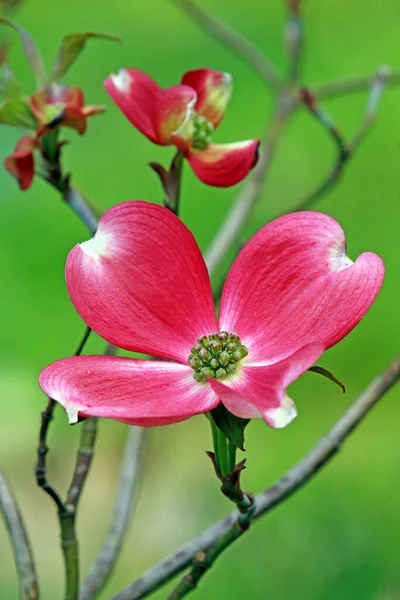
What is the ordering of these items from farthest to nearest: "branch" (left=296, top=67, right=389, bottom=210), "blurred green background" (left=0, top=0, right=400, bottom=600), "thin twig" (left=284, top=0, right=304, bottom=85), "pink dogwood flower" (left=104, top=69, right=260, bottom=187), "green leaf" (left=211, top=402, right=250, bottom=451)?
1. "blurred green background" (left=0, top=0, right=400, bottom=600)
2. "thin twig" (left=284, top=0, right=304, bottom=85)
3. "branch" (left=296, top=67, right=389, bottom=210)
4. "pink dogwood flower" (left=104, top=69, right=260, bottom=187)
5. "green leaf" (left=211, top=402, right=250, bottom=451)

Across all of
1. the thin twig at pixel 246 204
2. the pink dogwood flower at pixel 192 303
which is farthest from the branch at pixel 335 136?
the pink dogwood flower at pixel 192 303

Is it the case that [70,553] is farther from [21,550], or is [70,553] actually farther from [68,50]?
[68,50]

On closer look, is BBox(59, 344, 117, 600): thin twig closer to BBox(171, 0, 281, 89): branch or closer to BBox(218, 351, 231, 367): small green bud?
BBox(218, 351, 231, 367): small green bud

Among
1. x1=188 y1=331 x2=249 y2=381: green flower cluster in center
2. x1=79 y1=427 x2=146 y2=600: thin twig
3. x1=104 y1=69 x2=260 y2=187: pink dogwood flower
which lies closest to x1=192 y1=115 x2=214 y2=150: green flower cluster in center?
x1=104 y1=69 x2=260 y2=187: pink dogwood flower

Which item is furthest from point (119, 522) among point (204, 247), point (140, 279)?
point (204, 247)

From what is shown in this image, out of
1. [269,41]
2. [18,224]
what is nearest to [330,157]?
[269,41]

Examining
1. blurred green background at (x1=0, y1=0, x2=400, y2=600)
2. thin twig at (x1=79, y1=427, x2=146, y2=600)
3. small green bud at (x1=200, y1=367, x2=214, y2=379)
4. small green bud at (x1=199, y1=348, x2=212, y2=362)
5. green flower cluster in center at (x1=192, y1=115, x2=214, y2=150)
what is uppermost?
green flower cluster in center at (x1=192, y1=115, x2=214, y2=150)

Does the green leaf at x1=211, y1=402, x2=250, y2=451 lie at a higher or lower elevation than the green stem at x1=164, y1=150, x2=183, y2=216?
lower

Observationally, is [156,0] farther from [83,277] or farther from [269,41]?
[83,277]
